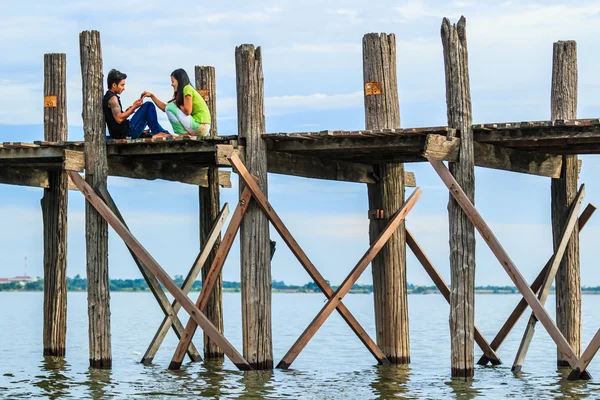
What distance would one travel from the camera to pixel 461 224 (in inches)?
632

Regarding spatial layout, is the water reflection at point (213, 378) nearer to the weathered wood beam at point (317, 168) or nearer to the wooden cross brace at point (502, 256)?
the weathered wood beam at point (317, 168)

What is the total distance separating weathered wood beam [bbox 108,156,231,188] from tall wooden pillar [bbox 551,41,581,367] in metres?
5.69

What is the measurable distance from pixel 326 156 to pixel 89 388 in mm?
4926

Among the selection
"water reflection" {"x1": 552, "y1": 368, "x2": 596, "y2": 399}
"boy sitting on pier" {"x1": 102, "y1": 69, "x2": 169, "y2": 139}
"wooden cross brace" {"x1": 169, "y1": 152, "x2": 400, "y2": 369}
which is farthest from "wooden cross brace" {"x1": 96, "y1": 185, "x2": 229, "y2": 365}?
"water reflection" {"x1": 552, "y1": 368, "x2": 596, "y2": 399}

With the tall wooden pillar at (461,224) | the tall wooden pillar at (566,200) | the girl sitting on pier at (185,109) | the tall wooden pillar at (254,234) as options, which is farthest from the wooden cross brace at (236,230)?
the tall wooden pillar at (566,200)

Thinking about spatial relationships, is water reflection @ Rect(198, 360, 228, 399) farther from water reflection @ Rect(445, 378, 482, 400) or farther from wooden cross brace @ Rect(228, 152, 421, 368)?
water reflection @ Rect(445, 378, 482, 400)

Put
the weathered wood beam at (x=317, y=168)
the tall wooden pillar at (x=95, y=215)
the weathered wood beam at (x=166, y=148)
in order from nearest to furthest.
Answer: the weathered wood beam at (x=166, y=148) → the weathered wood beam at (x=317, y=168) → the tall wooden pillar at (x=95, y=215)

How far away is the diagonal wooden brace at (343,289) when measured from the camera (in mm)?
16938

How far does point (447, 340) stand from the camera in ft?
108

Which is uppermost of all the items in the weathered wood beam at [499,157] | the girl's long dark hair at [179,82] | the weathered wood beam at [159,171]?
the girl's long dark hair at [179,82]

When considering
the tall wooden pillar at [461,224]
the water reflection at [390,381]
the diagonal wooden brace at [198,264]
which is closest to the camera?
the tall wooden pillar at [461,224]

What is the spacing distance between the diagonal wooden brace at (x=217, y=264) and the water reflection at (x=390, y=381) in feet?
8.85

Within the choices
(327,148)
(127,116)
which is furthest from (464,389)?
(127,116)

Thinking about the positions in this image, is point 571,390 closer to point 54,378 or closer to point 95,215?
point 95,215
